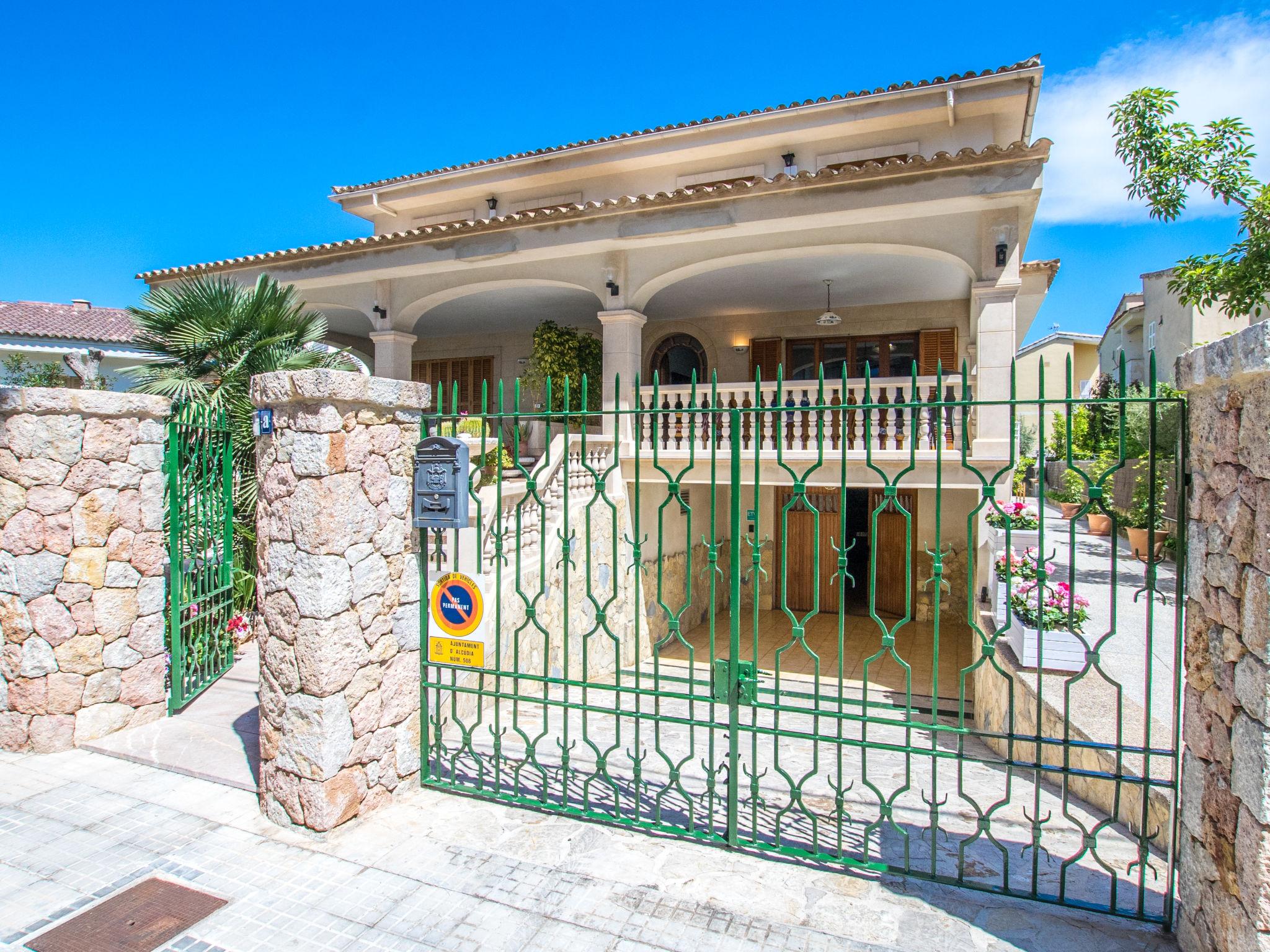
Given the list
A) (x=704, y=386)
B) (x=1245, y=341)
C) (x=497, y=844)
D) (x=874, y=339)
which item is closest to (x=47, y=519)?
Result: (x=497, y=844)

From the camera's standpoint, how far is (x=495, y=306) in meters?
13.3

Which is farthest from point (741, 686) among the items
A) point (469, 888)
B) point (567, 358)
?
point (567, 358)

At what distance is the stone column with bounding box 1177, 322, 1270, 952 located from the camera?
2.24m

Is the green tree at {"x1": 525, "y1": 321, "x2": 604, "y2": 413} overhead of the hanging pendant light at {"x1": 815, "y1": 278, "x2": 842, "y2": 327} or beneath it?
beneath

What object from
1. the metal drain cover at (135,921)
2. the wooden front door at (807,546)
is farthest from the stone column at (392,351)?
the metal drain cover at (135,921)

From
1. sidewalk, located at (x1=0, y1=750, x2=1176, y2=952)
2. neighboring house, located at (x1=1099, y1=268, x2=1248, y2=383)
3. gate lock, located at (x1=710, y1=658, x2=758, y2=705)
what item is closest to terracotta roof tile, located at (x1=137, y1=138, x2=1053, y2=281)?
gate lock, located at (x1=710, y1=658, x2=758, y2=705)

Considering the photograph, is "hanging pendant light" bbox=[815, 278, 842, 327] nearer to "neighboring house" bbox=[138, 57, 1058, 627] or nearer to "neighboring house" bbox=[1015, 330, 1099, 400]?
"neighboring house" bbox=[138, 57, 1058, 627]

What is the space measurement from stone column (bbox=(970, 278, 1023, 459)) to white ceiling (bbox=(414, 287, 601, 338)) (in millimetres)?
6112

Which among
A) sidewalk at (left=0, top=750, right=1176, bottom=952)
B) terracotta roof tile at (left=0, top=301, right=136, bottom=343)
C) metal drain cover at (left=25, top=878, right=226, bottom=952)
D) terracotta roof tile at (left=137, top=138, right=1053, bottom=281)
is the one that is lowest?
metal drain cover at (left=25, top=878, right=226, bottom=952)

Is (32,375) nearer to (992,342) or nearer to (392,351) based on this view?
(392,351)

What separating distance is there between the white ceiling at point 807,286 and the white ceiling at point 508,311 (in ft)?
4.43

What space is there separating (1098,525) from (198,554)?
15813mm

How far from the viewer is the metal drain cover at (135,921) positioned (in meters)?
2.90

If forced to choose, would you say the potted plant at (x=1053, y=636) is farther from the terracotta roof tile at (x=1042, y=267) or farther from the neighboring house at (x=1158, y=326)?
the neighboring house at (x=1158, y=326)
